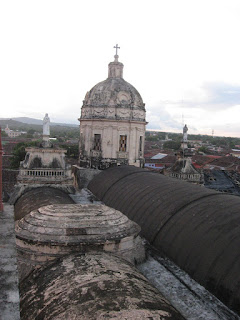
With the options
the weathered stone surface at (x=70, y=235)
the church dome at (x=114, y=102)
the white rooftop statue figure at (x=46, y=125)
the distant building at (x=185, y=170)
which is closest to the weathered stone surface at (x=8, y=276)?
the weathered stone surface at (x=70, y=235)

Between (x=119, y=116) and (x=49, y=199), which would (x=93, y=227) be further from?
(x=119, y=116)

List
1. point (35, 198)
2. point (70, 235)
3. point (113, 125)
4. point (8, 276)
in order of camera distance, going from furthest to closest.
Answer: point (113, 125)
point (35, 198)
point (70, 235)
point (8, 276)

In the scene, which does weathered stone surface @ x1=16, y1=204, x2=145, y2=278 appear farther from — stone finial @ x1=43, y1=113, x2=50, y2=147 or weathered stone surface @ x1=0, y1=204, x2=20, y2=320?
stone finial @ x1=43, y1=113, x2=50, y2=147

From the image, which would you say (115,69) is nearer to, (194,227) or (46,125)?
(46,125)

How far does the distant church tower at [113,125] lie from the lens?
19.7 m

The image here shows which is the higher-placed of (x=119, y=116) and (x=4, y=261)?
(x=119, y=116)

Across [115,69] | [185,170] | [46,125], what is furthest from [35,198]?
[115,69]

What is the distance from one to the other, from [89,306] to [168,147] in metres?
104

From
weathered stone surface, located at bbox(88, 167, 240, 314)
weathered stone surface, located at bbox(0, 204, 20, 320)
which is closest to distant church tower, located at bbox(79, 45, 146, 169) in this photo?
weathered stone surface, located at bbox(88, 167, 240, 314)

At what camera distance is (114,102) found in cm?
1969

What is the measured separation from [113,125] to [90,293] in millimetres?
15348

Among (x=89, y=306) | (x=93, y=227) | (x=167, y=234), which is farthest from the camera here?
(x=167, y=234)

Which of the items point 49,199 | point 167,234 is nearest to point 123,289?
point 167,234

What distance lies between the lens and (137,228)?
24.4ft
